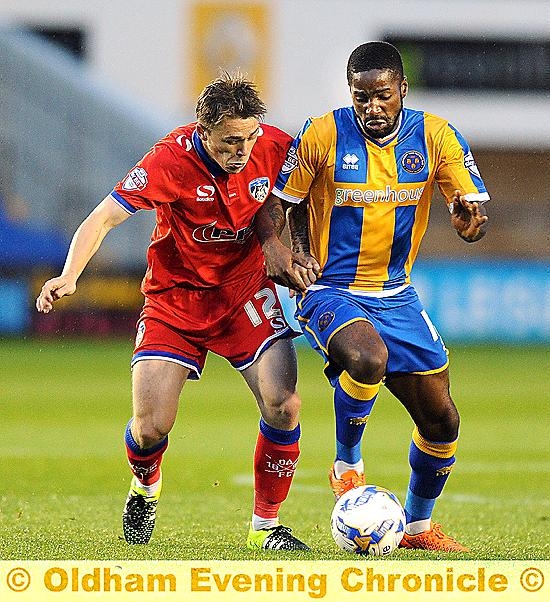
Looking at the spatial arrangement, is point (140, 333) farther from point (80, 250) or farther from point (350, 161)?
point (350, 161)

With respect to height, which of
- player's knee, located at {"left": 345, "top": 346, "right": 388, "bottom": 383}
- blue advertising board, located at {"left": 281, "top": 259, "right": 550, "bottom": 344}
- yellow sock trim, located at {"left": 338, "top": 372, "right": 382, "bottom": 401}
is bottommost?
blue advertising board, located at {"left": 281, "top": 259, "right": 550, "bottom": 344}

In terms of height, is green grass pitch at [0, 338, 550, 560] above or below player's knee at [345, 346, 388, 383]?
below

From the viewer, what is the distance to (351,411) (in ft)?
19.1

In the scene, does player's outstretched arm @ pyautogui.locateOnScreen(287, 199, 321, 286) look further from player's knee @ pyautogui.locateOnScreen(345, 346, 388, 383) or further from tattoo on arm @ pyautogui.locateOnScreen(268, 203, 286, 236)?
player's knee @ pyautogui.locateOnScreen(345, 346, 388, 383)

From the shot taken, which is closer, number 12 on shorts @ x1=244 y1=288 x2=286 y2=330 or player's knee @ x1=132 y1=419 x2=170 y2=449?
player's knee @ x1=132 y1=419 x2=170 y2=449

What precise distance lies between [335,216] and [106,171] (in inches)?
708

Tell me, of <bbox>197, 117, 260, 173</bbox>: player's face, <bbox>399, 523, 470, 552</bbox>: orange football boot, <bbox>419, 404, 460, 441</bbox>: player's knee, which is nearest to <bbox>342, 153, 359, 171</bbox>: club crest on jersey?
<bbox>197, 117, 260, 173</bbox>: player's face

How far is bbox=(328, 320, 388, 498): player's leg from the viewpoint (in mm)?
5492

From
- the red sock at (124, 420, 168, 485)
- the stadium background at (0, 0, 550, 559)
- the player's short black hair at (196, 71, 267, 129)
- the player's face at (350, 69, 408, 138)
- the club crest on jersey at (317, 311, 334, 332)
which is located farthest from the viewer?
the stadium background at (0, 0, 550, 559)

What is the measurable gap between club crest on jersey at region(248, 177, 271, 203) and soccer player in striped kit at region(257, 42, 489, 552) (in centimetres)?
5

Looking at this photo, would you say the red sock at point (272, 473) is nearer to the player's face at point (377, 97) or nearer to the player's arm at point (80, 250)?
the player's arm at point (80, 250)

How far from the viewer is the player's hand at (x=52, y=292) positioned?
522cm

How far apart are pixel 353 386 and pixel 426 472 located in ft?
1.91

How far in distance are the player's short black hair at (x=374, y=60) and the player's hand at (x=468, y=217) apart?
606 millimetres
